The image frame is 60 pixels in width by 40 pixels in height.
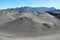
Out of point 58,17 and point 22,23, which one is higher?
point 58,17

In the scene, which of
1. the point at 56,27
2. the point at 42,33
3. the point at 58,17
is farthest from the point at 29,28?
the point at 58,17

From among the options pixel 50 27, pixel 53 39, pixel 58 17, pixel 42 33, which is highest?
pixel 58 17

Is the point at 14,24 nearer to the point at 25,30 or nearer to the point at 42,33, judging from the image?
the point at 25,30

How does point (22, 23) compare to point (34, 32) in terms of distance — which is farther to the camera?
point (22, 23)

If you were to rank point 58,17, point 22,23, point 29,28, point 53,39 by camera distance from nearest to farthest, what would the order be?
point 53,39
point 29,28
point 22,23
point 58,17

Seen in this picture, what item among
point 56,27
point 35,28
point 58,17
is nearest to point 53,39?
Result: point 35,28

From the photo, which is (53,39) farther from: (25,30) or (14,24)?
(14,24)

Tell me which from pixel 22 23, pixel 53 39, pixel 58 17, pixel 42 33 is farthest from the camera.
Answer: pixel 58 17

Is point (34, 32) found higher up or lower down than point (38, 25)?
lower down

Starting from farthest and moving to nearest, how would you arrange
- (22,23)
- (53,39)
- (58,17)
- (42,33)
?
(58,17) < (22,23) < (42,33) < (53,39)
